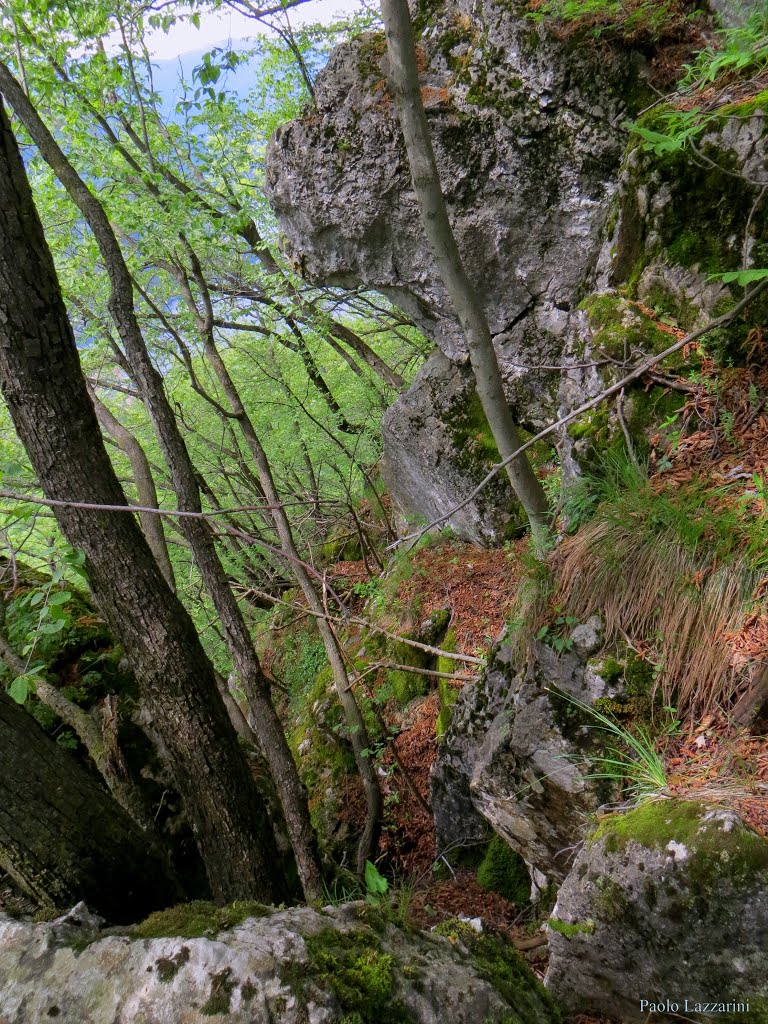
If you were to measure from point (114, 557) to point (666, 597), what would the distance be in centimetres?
259

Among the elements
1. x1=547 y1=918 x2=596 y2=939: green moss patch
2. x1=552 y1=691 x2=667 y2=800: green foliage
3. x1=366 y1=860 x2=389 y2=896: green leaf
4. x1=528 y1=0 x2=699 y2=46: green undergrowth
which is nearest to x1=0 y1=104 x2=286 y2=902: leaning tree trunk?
x1=366 y1=860 x2=389 y2=896: green leaf

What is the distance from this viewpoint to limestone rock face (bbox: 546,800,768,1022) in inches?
73.5

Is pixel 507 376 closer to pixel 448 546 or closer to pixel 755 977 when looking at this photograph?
pixel 448 546

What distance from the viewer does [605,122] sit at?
17.1 feet

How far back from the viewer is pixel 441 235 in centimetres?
342

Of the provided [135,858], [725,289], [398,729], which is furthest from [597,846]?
[398,729]

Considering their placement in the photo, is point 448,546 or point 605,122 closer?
point 605,122

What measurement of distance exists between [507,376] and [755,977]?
5.28m

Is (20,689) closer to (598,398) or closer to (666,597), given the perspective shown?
(598,398)

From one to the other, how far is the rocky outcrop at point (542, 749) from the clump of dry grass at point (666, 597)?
194 mm

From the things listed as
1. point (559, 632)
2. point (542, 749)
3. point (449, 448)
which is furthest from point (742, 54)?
point (449, 448)

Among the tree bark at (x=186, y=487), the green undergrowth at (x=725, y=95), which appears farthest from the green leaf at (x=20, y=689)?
the green undergrowth at (x=725, y=95)

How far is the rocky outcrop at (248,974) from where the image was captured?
1.36 meters

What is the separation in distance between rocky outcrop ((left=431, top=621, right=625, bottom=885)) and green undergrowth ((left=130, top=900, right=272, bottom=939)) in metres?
1.59
